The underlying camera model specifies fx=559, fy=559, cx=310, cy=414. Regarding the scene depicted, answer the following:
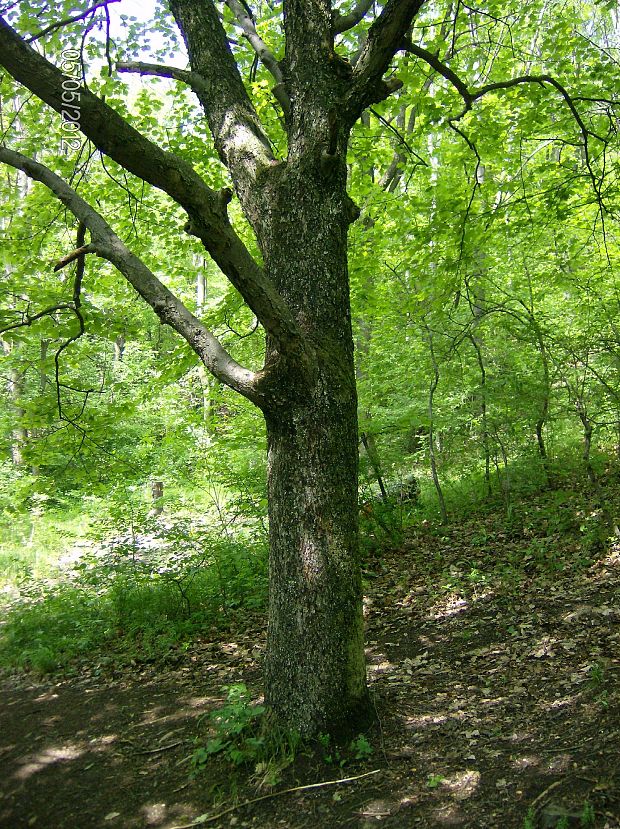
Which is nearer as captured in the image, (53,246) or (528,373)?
(528,373)

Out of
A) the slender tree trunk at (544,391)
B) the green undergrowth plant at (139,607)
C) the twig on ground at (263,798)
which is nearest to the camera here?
the twig on ground at (263,798)

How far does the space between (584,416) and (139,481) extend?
582cm

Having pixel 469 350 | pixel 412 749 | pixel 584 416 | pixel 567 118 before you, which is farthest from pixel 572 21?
pixel 412 749

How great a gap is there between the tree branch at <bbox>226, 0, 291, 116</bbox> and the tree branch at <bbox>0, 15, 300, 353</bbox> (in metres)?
1.35

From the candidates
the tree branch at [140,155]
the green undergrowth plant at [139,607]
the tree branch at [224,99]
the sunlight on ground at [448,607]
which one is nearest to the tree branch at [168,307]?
the tree branch at [140,155]

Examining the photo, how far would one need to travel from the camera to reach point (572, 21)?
6758mm

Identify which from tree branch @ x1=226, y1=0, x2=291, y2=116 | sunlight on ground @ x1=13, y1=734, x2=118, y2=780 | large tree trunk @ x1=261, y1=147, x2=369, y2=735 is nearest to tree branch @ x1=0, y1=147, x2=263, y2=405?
large tree trunk @ x1=261, y1=147, x2=369, y2=735

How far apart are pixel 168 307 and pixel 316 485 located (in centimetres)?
146

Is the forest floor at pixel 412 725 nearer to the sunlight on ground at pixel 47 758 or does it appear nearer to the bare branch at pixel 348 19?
the sunlight on ground at pixel 47 758

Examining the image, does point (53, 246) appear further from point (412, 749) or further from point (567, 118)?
point (412, 749)

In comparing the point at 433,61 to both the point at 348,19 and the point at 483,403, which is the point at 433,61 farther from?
the point at 483,403

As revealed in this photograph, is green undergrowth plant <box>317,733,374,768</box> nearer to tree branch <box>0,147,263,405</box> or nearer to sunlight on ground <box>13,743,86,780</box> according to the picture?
sunlight on ground <box>13,743,86,780</box>

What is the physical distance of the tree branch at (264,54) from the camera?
3834 mm

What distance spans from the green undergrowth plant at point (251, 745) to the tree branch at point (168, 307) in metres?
1.93
